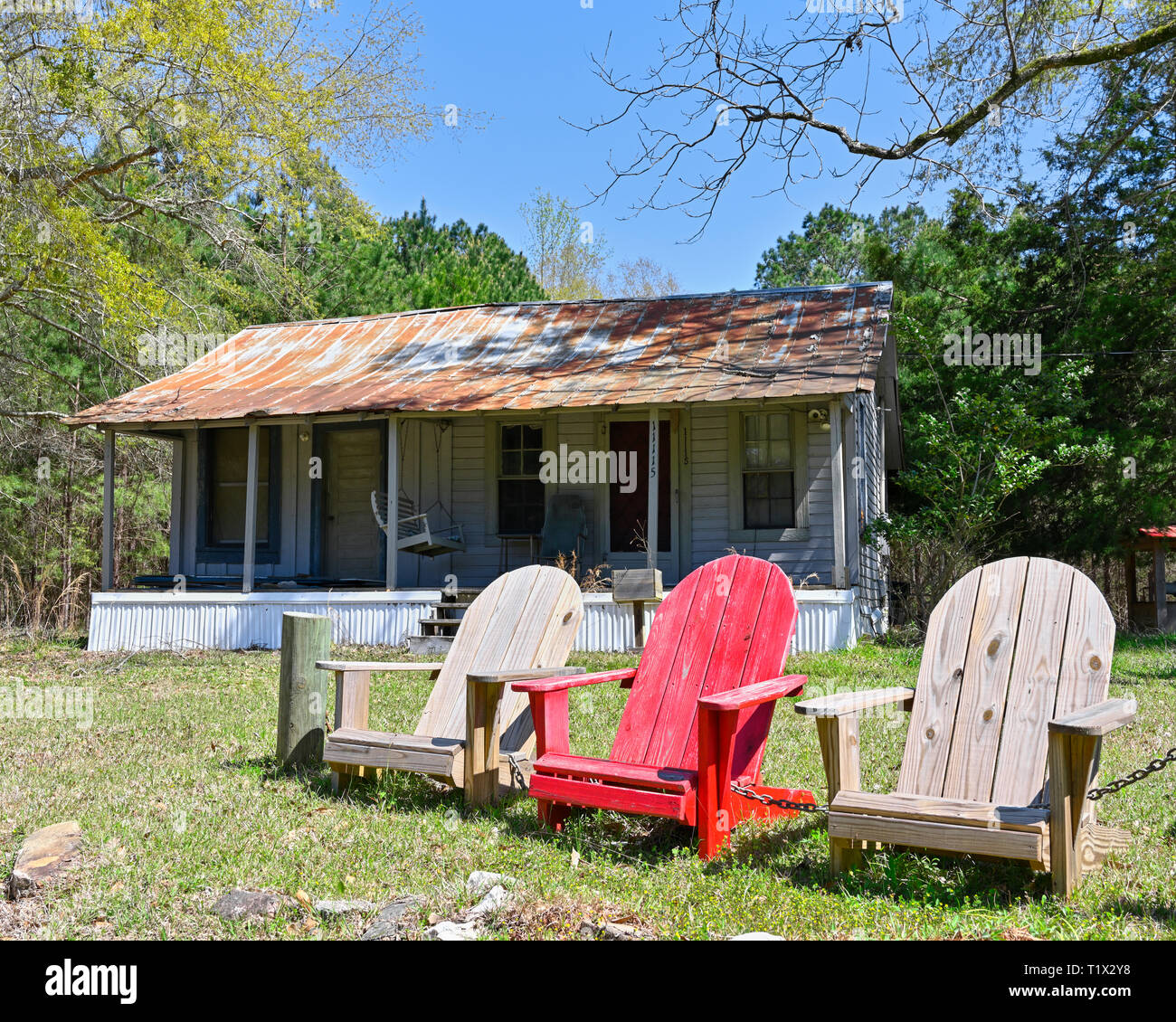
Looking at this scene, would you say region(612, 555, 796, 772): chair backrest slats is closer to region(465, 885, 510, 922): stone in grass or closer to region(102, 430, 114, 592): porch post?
region(465, 885, 510, 922): stone in grass

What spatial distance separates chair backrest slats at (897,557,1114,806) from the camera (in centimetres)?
353

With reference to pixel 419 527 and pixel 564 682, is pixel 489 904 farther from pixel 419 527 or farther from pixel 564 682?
pixel 419 527

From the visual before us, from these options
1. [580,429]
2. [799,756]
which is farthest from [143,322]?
[799,756]

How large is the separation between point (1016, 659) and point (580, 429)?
9660 millimetres

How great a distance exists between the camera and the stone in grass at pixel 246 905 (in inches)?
125

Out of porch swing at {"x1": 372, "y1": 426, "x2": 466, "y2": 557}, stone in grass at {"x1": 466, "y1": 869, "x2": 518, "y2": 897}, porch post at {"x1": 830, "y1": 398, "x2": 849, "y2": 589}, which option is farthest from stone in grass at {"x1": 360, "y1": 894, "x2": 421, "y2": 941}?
porch swing at {"x1": 372, "y1": 426, "x2": 466, "y2": 557}

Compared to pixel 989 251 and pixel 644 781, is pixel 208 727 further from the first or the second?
pixel 989 251

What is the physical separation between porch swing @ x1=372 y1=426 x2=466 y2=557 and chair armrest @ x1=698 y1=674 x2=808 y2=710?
8.12 m

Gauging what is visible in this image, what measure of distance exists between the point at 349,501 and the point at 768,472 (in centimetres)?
589

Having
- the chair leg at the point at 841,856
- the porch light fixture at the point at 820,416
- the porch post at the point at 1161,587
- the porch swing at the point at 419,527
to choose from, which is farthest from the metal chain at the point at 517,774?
the porch post at the point at 1161,587

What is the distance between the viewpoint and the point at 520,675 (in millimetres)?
4430

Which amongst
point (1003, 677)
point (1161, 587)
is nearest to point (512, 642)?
point (1003, 677)

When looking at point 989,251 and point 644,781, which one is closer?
point 644,781
